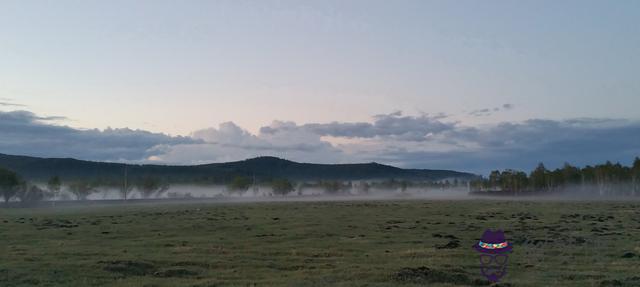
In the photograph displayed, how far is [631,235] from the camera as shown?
3572 cm

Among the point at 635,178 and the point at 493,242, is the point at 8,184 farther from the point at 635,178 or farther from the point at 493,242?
the point at 635,178

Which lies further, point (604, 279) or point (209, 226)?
point (209, 226)

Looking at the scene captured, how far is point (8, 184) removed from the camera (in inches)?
4852

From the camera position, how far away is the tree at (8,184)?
12300cm

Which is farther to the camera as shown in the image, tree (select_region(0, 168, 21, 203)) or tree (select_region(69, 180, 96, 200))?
tree (select_region(69, 180, 96, 200))

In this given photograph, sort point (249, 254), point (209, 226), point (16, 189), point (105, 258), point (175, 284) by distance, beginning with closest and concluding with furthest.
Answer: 1. point (175, 284)
2. point (105, 258)
3. point (249, 254)
4. point (209, 226)
5. point (16, 189)

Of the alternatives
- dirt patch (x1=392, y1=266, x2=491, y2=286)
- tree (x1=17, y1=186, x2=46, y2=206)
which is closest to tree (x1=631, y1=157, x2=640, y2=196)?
tree (x1=17, y1=186, x2=46, y2=206)

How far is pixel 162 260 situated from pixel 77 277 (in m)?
4.61

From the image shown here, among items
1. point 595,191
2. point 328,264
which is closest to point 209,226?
point 328,264

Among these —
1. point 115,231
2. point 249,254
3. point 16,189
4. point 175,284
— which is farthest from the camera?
point 16,189

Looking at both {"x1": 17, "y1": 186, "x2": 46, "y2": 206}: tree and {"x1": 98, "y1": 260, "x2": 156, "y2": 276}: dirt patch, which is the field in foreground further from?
{"x1": 17, "y1": 186, "x2": 46, "y2": 206}: tree

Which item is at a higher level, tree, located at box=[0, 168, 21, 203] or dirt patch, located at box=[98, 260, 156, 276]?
tree, located at box=[0, 168, 21, 203]

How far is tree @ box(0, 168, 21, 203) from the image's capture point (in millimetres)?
123000

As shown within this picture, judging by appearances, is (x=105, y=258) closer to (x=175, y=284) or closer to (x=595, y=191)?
(x=175, y=284)
